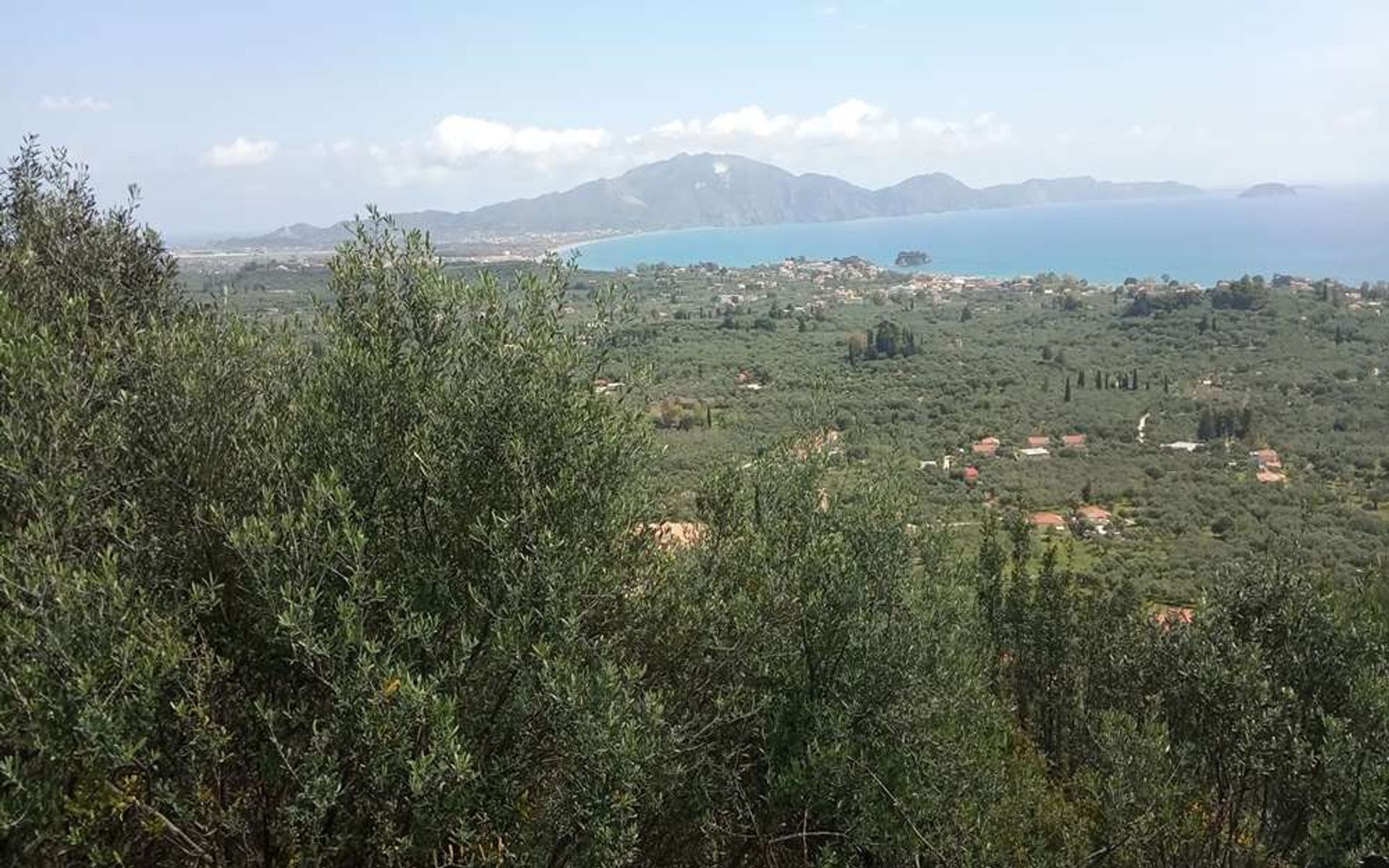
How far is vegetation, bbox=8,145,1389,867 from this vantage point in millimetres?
5344

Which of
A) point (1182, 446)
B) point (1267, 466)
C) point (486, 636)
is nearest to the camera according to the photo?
point (486, 636)

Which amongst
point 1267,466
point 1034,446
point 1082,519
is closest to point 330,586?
point 1082,519

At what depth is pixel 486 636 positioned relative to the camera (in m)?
6.34

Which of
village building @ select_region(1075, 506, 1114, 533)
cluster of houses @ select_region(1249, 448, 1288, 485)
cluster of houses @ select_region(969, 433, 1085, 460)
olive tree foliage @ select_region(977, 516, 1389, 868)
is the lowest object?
village building @ select_region(1075, 506, 1114, 533)

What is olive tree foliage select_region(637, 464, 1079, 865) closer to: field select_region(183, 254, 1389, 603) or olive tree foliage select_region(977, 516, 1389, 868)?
field select_region(183, 254, 1389, 603)

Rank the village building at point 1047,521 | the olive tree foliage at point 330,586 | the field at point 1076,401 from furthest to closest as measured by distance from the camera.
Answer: the village building at point 1047,521 → the field at point 1076,401 → the olive tree foliage at point 330,586

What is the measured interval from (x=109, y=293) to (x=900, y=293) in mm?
149973

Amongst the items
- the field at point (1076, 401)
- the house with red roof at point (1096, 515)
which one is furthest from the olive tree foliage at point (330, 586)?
the house with red roof at point (1096, 515)

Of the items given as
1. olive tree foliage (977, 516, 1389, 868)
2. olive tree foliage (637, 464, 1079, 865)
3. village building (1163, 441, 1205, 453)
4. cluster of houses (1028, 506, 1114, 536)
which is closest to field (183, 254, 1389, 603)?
cluster of houses (1028, 506, 1114, 536)

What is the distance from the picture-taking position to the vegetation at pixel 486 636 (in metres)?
5.34

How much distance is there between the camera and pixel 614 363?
26.8ft

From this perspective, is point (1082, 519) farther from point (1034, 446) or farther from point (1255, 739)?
point (1255, 739)

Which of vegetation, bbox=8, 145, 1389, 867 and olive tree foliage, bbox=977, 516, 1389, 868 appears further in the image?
olive tree foliage, bbox=977, 516, 1389, 868

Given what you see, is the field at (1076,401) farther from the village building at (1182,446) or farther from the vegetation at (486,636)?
the vegetation at (486,636)
